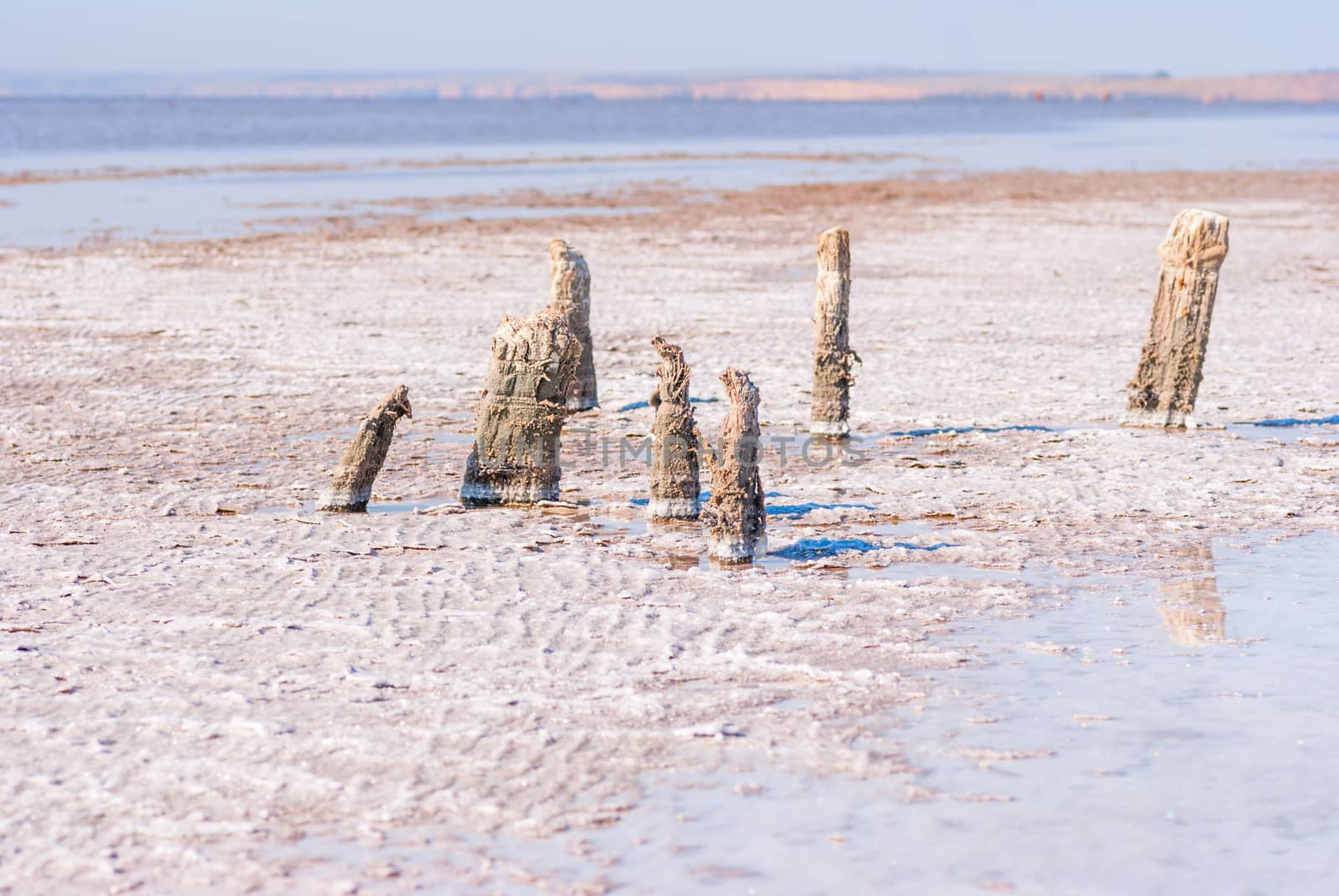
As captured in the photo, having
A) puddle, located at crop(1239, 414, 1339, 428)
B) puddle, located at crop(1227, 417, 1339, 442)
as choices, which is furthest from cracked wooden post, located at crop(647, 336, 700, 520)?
puddle, located at crop(1239, 414, 1339, 428)

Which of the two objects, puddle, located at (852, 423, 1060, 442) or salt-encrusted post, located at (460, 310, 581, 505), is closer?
salt-encrusted post, located at (460, 310, 581, 505)

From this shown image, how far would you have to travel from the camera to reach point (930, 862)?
16.9ft

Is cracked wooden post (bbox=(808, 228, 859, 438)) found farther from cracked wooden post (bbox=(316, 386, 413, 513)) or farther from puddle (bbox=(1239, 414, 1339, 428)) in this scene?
cracked wooden post (bbox=(316, 386, 413, 513))

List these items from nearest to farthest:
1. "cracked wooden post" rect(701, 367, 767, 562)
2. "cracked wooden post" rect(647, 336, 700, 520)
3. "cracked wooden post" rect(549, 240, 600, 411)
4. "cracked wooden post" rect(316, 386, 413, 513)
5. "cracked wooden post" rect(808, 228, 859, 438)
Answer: "cracked wooden post" rect(701, 367, 767, 562)
"cracked wooden post" rect(647, 336, 700, 520)
"cracked wooden post" rect(316, 386, 413, 513)
"cracked wooden post" rect(808, 228, 859, 438)
"cracked wooden post" rect(549, 240, 600, 411)

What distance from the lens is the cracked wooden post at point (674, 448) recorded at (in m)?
9.06

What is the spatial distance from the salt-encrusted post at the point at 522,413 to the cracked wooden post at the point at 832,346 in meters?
2.46

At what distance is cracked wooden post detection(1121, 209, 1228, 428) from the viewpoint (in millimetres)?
11602

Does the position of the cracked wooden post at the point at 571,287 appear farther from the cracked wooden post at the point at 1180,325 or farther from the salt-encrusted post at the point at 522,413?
the cracked wooden post at the point at 1180,325

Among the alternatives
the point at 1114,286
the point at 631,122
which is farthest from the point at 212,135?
the point at 1114,286

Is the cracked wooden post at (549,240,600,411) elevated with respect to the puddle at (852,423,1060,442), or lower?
elevated

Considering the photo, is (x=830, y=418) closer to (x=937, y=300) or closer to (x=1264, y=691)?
(x=1264, y=691)

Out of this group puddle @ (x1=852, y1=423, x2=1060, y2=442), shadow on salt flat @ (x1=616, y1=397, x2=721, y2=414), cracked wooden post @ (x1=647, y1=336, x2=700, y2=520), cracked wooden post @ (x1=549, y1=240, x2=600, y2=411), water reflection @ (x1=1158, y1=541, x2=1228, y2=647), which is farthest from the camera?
shadow on salt flat @ (x1=616, y1=397, x2=721, y2=414)

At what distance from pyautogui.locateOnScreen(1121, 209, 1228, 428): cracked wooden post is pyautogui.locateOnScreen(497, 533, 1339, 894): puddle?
4.70 metres
